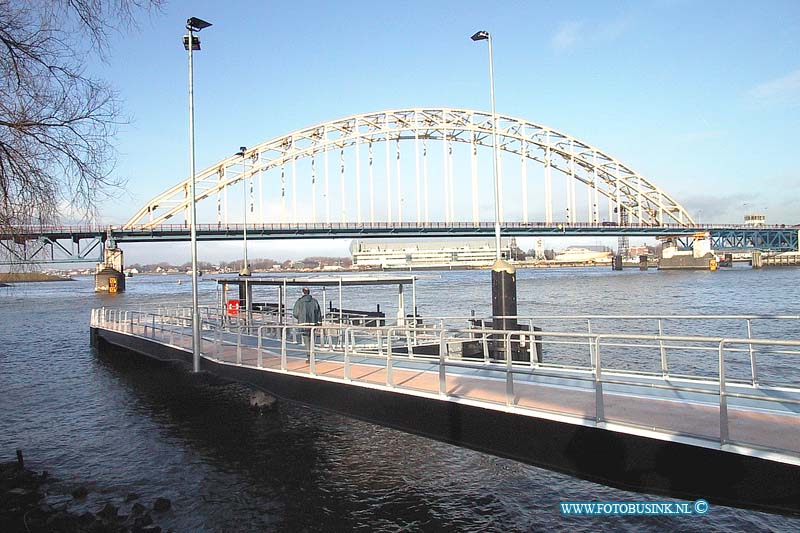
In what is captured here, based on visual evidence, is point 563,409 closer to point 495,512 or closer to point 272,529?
point 495,512

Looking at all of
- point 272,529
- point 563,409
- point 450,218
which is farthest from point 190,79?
point 450,218

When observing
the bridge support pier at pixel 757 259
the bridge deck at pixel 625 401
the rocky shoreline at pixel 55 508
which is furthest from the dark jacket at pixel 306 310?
the bridge support pier at pixel 757 259

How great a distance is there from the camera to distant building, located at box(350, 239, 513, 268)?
105m

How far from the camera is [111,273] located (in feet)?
274

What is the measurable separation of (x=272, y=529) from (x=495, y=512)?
3.24m

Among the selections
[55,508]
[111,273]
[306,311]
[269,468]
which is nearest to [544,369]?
[269,468]

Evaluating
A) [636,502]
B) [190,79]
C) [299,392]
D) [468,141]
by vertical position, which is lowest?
[636,502]

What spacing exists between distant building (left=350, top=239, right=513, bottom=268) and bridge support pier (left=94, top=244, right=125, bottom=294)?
3669 cm

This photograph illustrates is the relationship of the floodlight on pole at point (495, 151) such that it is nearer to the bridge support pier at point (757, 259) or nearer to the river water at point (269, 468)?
the river water at point (269, 468)

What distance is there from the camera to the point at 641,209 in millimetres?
110125

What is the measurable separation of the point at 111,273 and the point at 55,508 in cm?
8267

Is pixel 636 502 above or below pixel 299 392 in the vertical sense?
below

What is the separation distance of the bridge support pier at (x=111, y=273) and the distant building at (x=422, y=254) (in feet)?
120

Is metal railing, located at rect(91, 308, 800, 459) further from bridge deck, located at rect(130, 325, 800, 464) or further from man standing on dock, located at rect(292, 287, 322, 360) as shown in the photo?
man standing on dock, located at rect(292, 287, 322, 360)
